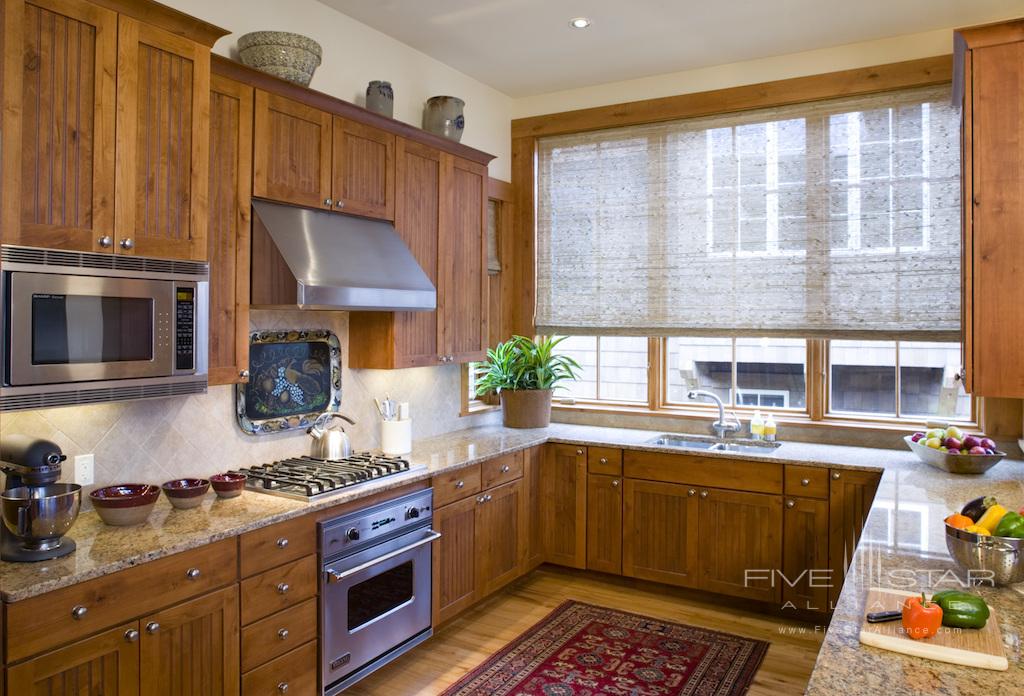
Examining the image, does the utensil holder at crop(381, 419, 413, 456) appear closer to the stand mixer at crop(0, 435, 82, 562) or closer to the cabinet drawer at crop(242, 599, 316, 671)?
the cabinet drawer at crop(242, 599, 316, 671)

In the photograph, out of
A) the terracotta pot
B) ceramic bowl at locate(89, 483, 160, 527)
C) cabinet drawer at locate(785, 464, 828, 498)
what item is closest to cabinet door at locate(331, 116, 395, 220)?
ceramic bowl at locate(89, 483, 160, 527)

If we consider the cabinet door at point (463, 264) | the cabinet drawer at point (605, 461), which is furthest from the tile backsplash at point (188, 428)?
the cabinet drawer at point (605, 461)

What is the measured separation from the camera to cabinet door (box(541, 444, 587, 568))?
4387 mm

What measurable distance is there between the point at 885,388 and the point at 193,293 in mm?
3670

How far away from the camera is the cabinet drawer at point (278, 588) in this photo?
8.27 feet

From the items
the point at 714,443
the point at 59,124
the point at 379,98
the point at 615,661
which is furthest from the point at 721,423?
the point at 59,124

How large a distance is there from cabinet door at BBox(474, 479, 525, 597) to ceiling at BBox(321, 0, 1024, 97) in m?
2.45

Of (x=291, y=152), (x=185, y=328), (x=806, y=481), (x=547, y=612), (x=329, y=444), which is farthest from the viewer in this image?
(x=547, y=612)

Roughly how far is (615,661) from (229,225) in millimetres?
2542

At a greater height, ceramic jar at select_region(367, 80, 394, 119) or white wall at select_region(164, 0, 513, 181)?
white wall at select_region(164, 0, 513, 181)

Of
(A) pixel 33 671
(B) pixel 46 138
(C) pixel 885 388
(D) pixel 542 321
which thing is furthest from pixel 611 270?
(A) pixel 33 671

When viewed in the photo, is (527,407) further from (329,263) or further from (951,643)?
(951,643)

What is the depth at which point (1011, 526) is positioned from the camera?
1970mm

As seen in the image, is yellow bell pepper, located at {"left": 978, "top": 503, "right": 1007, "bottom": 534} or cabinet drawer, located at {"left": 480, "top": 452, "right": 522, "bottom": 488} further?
cabinet drawer, located at {"left": 480, "top": 452, "right": 522, "bottom": 488}
